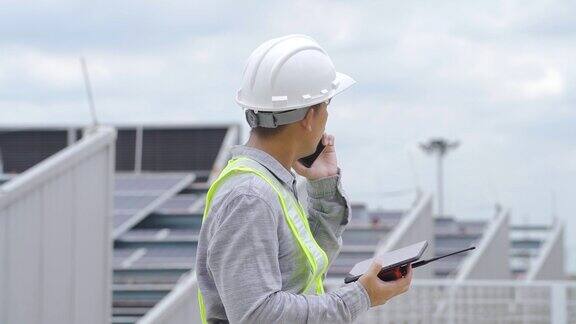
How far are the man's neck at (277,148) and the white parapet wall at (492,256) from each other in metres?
12.6

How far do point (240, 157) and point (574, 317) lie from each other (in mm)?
9377

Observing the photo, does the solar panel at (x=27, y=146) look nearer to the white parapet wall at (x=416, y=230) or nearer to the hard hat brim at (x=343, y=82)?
the white parapet wall at (x=416, y=230)

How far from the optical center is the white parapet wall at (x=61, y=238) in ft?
22.1

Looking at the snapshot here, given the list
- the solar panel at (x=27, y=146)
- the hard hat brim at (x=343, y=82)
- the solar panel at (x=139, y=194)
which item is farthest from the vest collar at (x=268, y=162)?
the solar panel at (x=27, y=146)

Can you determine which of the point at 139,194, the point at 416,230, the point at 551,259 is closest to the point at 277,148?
the point at 139,194

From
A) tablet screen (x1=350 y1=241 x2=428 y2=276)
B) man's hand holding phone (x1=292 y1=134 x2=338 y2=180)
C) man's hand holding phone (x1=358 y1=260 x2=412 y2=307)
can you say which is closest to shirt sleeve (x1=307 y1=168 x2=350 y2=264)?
man's hand holding phone (x1=292 y1=134 x2=338 y2=180)

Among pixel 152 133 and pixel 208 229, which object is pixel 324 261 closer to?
pixel 208 229

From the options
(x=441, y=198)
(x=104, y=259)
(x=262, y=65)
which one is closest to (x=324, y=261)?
(x=262, y=65)

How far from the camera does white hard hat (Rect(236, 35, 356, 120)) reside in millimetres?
3293

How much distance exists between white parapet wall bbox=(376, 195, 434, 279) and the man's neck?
10.2 m

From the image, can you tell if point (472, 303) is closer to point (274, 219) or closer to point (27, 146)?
point (27, 146)

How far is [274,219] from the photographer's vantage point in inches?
123

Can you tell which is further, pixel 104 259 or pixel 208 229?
pixel 104 259

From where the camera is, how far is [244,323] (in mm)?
3074
